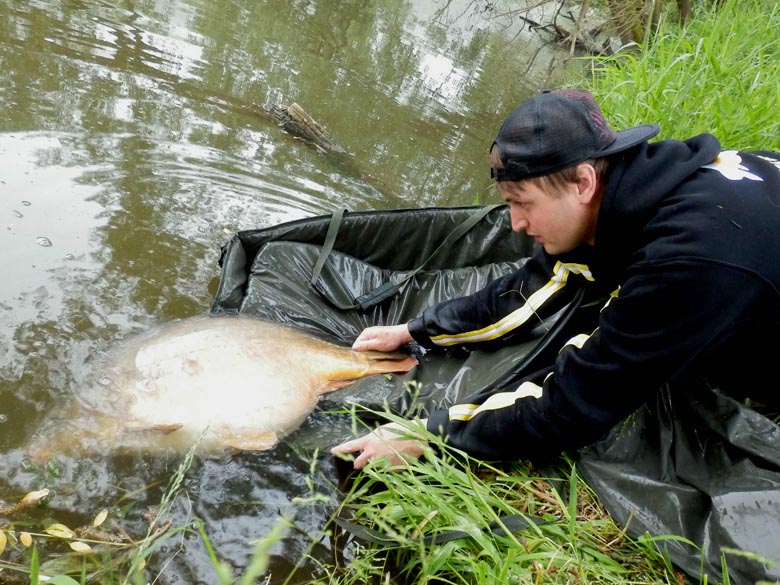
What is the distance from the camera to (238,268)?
308cm

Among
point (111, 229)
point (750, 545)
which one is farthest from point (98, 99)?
point (750, 545)

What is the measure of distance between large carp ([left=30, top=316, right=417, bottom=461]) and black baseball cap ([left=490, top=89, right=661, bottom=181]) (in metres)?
1.37

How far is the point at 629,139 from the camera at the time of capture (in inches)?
69.6

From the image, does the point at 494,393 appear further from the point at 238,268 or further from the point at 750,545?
the point at 238,268

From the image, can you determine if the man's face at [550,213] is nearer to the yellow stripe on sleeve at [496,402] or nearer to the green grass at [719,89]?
the yellow stripe on sleeve at [496,402]

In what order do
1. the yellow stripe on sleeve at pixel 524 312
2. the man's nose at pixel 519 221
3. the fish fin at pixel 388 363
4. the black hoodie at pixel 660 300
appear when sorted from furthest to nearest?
1. the fish fin at pixel 388 363
2. the yellow stripe on sleeve at pixel 524 312
3. the man's nose at pixel 519 221
4. the black hoodie at pixel 660 300

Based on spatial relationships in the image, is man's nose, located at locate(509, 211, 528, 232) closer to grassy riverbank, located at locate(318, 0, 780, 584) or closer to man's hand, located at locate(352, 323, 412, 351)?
grassy riverbank, located at locate(318, 0, 780, 584)

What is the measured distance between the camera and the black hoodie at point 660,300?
1560mm

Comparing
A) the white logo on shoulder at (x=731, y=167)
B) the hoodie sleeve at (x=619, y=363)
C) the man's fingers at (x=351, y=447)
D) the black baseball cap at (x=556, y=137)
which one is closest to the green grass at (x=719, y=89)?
the white logo on shoulder at (x=731, y=167)

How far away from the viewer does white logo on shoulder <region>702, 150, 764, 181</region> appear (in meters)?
1.66

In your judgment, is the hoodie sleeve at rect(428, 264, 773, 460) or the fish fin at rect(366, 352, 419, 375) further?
the fish fin at rect(366, 352, 419, 375)

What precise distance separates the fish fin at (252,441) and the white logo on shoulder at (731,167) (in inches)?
73.4

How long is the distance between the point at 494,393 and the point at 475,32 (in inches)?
537

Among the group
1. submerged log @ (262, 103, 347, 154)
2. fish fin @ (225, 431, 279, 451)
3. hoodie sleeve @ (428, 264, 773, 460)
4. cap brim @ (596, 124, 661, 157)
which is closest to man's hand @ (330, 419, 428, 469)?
hoodie sleeve @ (428, 264, 773, 460)
